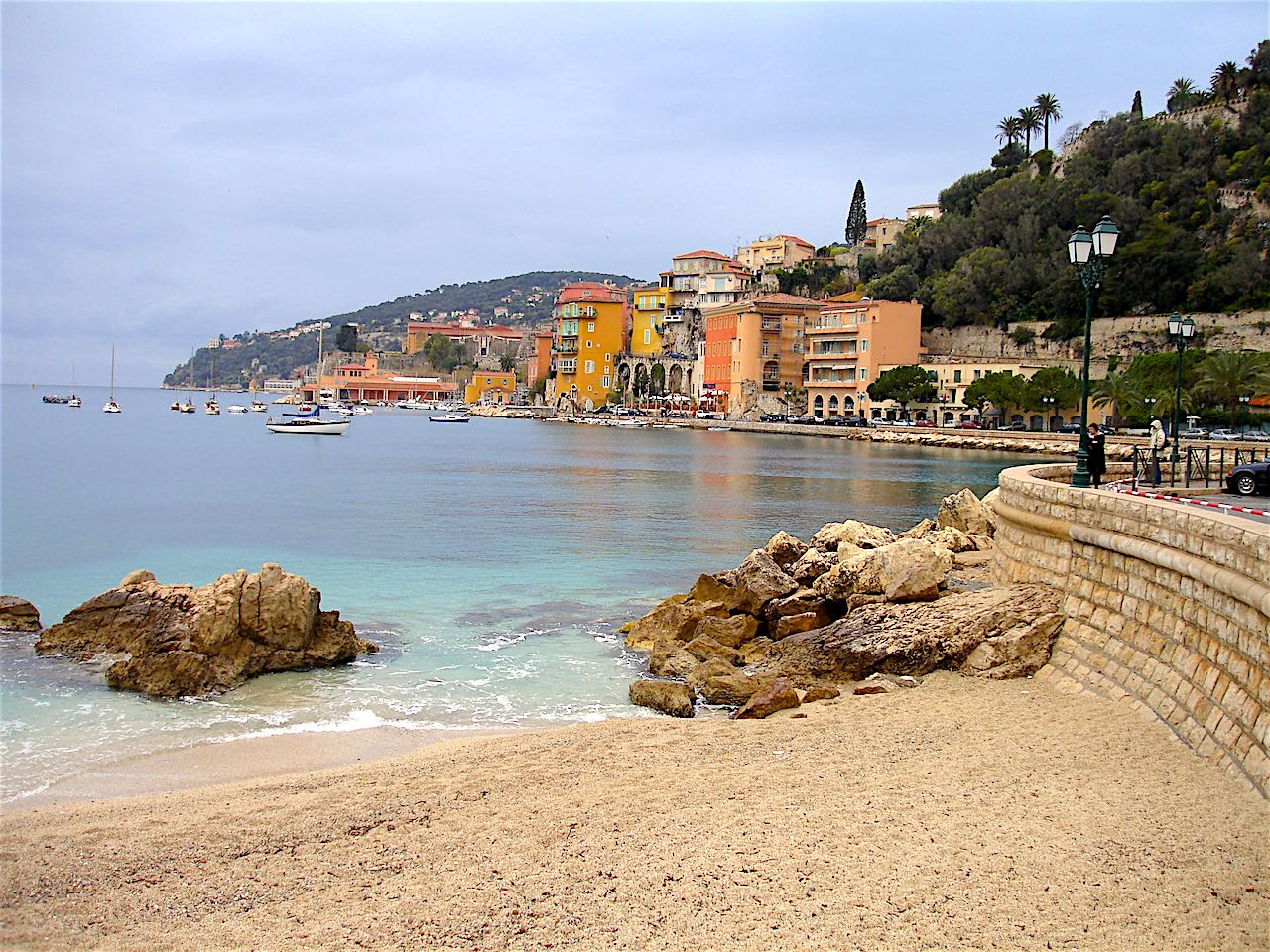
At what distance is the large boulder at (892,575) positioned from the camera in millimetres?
13328

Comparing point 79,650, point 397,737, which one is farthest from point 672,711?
point 79,650

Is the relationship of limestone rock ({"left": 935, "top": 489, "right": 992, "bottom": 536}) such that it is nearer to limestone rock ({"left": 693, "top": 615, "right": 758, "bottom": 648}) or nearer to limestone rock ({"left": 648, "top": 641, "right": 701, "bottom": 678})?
limestone rock ({"left": 693, "top": 615, "right": 758, "bottom": 648})

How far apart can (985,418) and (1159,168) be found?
2137 cm

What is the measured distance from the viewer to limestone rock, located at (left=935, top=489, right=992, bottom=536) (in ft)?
67.7

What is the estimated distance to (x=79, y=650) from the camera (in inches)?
527

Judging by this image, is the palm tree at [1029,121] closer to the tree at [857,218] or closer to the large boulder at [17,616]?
the tree at [857,218]

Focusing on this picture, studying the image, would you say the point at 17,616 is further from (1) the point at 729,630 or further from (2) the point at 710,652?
(1) the point at 729,630

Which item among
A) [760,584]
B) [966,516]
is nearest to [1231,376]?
[966,516]

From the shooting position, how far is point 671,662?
13195 mm

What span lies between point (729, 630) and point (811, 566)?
2483 mm

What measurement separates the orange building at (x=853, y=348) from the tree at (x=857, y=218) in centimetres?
2345

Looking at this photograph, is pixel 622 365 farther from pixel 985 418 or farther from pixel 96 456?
pixel 96 456

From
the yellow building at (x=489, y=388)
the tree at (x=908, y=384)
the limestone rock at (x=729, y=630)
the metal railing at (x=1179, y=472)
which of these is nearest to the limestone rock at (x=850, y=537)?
the limestone rock at (x=729, y=630)

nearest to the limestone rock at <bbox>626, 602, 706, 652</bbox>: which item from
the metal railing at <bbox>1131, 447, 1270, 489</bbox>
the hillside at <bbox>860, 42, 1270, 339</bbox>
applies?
the metal railing at <bbox>1131, 447, 1270, 489</bbox>
